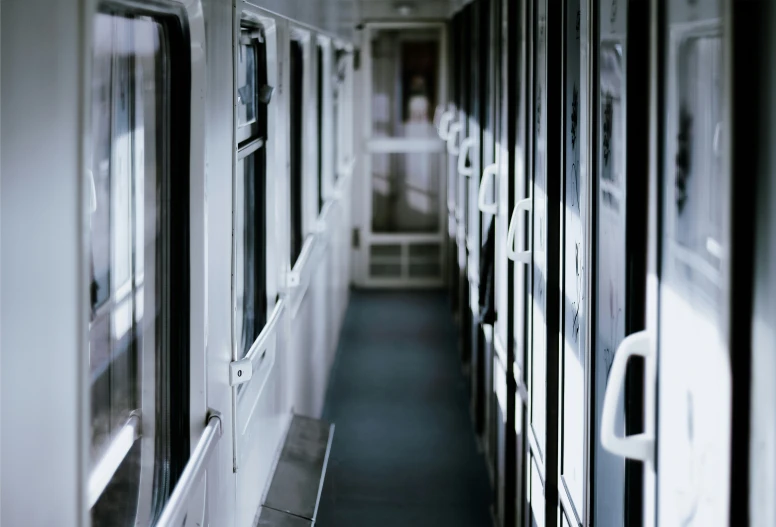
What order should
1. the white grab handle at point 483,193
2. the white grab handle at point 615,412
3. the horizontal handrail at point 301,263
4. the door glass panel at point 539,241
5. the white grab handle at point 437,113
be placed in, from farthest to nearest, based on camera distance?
the white grab handle at point 437,113
the white grab handle at point 483,193
the horizontal handrail at point 301,263
the door glass panel at point 539,241
the white grab handle at point 615,412

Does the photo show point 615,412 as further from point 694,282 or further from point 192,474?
point 192,474

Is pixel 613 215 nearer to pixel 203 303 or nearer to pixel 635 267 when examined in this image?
pixel 635 267

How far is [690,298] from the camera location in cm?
135

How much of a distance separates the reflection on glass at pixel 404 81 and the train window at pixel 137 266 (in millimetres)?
6660

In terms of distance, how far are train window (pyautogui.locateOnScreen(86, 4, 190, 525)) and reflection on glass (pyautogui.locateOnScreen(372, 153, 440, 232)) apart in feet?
22.0

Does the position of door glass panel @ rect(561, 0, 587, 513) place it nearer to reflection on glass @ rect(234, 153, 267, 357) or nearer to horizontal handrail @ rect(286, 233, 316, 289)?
reflection on glass @ rect(234, 153, 267, 357)

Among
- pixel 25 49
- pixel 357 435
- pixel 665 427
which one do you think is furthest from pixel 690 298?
pixel 357 435

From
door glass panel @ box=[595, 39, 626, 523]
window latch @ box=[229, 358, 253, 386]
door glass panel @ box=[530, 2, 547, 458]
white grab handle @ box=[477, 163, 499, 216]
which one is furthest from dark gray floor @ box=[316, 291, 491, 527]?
door glass panel @ box=[595, 39, 626, 523]

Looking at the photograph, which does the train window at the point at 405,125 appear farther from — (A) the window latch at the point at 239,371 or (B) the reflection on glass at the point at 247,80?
(A) the window latch at the point at 239,371

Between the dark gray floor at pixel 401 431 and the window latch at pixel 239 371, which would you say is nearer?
the window latch at pixel 239 371

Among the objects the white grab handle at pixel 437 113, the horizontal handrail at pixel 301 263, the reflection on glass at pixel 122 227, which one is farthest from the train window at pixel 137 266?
the white grab handle at pixel 437 113

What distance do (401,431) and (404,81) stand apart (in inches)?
164

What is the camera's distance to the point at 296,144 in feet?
14.4

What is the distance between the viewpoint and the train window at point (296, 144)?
14.3 ft
